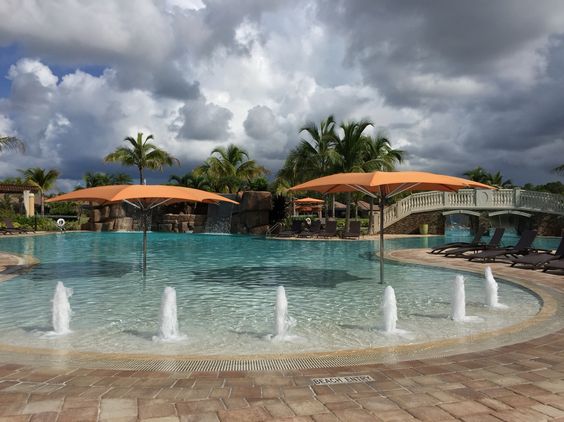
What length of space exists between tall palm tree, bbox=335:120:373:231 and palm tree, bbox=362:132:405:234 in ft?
2.80

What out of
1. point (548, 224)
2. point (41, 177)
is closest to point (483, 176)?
point (548, 224)

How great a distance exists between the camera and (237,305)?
27.7 feet

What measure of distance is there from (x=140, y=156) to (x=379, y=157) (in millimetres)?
22718

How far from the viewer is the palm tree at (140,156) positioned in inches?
1635

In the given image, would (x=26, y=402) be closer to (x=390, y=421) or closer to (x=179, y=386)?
(x=179, y=386)

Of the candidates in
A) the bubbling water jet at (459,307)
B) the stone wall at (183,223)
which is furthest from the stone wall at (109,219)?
the bubbling water jet at (459,307)

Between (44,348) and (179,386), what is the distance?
2573 mm

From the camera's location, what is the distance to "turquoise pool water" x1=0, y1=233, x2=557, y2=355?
6.06 m

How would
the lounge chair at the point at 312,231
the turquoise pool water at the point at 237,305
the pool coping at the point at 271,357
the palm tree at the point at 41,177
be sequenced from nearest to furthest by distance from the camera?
1. the pool coping at the point at 271,357
2. the turquoise pool water at the point at 237,305
3. the lounge chair at the point at 312,231
4. the palm tree at the point at 41,177

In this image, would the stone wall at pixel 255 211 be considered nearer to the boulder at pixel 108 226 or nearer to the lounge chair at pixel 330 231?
the lounge chair at pixel 330 231

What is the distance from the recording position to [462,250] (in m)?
16.8

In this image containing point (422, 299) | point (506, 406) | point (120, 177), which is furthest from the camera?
point (120, 177)

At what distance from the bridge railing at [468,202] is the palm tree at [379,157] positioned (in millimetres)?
2645

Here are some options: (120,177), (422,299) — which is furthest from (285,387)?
(120,177)
